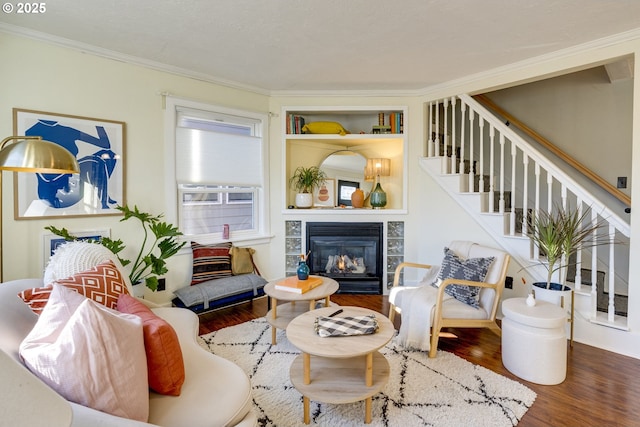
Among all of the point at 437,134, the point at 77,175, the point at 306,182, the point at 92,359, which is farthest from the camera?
the point at 306,182

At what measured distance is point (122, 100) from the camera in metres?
3.03

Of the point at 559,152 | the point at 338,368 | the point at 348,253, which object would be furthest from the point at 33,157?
the point at 559,152

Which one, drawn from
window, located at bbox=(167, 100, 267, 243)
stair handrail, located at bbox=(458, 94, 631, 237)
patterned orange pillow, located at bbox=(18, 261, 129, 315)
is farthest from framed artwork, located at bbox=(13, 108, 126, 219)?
stair handrail, located at bbox=(458, 94, 631, 237)

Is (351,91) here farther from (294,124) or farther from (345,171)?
(345,171)

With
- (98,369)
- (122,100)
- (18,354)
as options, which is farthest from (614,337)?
(122,100)

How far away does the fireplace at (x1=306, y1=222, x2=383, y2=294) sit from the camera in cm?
→ 407

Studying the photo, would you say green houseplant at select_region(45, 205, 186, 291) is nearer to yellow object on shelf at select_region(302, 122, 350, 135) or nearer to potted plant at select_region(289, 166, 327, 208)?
potted plant at select_region(289, 166, 327, 208)

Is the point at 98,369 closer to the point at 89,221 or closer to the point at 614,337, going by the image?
the point at 89,221

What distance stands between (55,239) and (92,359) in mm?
2254

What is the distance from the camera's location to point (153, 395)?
1296 millimetres

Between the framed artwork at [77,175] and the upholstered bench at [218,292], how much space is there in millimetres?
1033

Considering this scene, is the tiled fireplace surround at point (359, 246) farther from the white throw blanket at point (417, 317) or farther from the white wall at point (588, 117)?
the white wall at point (588, 117)

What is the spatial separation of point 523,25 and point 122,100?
136 inches

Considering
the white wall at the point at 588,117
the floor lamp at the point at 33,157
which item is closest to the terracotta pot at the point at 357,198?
the white wall at the point at 588,117
